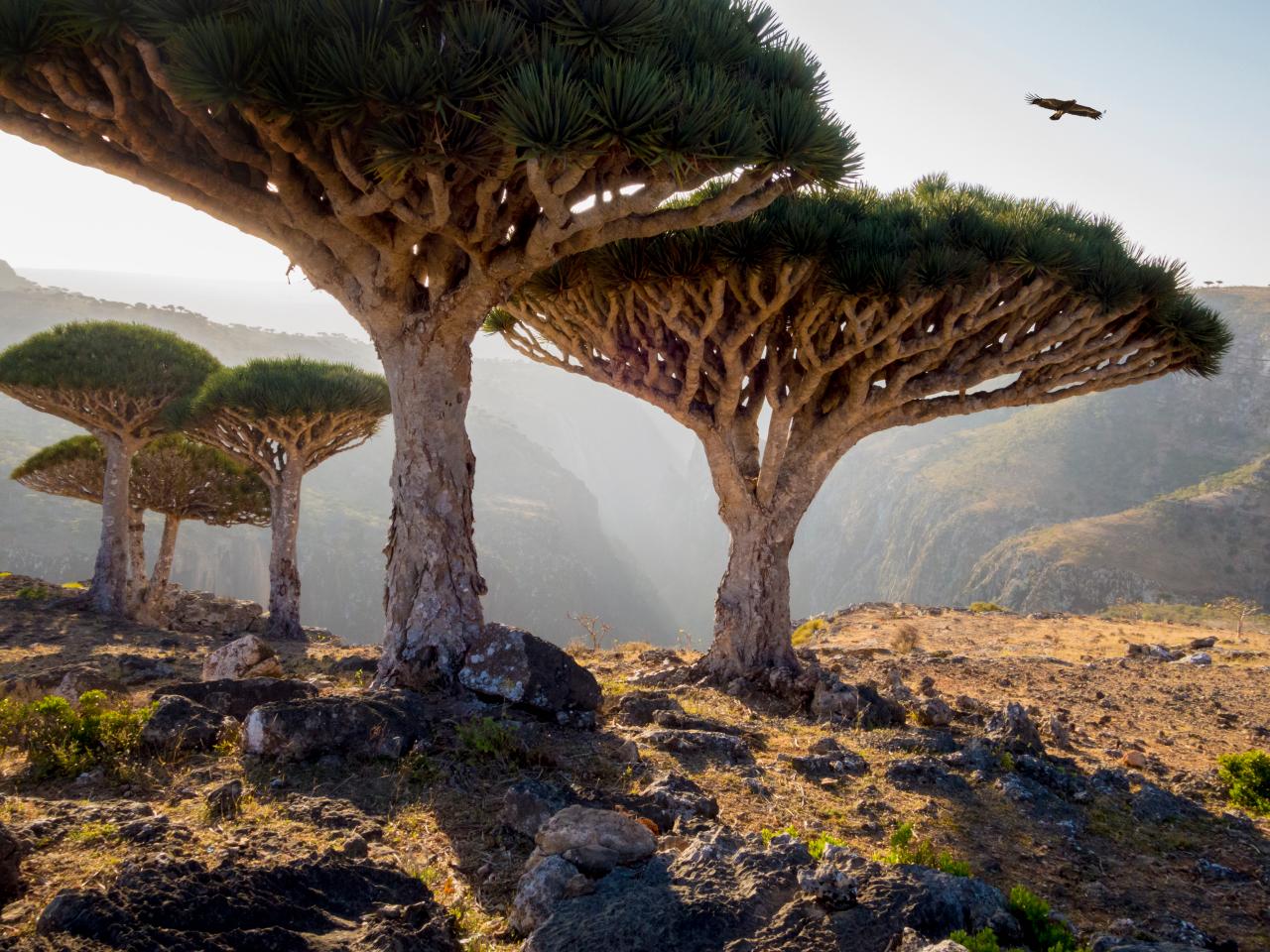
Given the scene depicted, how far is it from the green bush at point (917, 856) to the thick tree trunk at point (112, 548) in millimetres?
17230

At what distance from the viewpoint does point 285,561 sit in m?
16.0

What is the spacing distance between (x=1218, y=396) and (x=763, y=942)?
76826mm

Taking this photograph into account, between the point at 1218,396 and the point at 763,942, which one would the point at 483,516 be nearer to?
the point at 1218,396

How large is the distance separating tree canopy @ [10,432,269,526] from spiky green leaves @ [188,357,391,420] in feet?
12.1

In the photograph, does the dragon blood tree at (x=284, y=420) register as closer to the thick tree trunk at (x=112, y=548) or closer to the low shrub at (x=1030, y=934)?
the thick tree trunk at (x=112, y=548)

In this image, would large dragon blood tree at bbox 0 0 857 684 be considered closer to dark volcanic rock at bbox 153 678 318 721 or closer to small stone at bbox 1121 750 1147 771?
dark volcanic rock at bbox 153 678 318 721

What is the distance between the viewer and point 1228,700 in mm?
10648

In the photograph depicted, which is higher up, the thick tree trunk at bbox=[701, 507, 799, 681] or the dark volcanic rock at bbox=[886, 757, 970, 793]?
the thick tree trunk at bbox=[701, 507, 799, 681]

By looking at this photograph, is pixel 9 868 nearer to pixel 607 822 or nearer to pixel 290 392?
pixel 607 822

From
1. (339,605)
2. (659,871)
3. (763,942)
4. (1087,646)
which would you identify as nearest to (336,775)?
(659,871)

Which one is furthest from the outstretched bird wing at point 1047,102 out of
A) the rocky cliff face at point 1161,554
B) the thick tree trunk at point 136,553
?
the rocky cliff face at point 1161,554

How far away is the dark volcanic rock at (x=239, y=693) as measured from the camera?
545cm

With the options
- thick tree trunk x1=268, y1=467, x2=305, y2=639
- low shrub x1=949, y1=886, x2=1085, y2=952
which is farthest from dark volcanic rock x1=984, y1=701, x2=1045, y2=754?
thick tree trunk x1=268, y1=467, x2=305, y2=639

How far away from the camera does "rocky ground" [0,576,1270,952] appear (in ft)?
8.76
